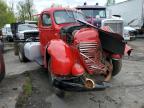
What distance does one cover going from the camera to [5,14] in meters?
60.3

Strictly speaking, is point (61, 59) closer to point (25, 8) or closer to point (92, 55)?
point (92, 55)

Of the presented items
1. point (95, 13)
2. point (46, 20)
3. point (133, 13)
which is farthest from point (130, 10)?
point (46, 20)

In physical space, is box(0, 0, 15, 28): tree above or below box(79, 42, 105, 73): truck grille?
below

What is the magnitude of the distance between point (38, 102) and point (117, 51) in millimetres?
2246

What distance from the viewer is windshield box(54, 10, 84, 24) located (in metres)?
9.88

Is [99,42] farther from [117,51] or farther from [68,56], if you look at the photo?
[68,56]

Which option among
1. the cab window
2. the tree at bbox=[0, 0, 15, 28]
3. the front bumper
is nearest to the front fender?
the front bumper

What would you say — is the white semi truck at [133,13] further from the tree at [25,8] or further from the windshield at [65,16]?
the tree at [25,8]

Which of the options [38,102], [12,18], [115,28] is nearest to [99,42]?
[38,102]

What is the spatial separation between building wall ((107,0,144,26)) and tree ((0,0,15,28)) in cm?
2799

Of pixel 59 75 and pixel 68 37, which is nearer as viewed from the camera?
pixel 59 75

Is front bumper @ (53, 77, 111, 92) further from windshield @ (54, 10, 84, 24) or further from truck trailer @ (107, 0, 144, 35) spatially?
truck trailer @ (107, 0, 144, 35)

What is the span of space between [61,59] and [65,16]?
9.85 ft

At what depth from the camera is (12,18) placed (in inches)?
2525
